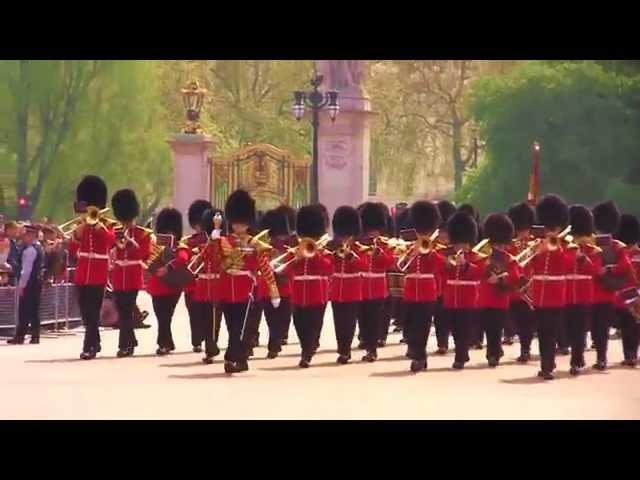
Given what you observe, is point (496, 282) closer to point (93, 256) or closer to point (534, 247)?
point (534, 247)

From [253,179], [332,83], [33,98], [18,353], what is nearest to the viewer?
[18,353]

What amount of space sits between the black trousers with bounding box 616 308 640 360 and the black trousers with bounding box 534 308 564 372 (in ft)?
4.59

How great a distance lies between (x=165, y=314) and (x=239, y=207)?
2.70 m

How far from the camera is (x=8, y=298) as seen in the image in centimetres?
1933

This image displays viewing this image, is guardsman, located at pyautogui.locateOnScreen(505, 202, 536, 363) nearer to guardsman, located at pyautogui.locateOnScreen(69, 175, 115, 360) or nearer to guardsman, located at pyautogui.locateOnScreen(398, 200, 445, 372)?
guardsman, located at pyautogui.locateOnScreen(398, 200, 445, 372)

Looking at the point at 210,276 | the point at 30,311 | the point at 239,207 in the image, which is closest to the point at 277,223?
the point at 210,276

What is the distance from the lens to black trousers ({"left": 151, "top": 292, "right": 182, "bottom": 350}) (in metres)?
16.8

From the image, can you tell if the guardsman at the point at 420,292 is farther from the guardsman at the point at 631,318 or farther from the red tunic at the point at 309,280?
the guardsman at the point at 631,318

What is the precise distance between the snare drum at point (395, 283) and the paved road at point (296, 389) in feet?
2.13

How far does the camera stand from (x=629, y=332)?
15875mm

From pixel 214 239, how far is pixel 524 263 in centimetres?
285

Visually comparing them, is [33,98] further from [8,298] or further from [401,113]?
[8,298]
